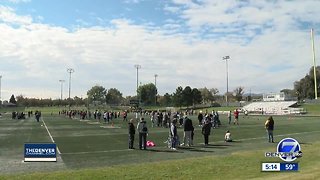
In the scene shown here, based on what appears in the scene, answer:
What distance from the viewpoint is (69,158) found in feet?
56.8

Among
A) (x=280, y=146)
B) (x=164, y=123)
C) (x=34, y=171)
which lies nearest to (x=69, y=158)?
(x=34, y=171)

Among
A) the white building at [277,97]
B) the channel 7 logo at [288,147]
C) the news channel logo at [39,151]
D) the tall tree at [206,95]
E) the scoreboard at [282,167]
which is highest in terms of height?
the tall tree at [206,95]

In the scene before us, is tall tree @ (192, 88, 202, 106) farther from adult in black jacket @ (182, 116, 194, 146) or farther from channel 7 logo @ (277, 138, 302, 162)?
channel 7 logo @ (277, 138, 302, 162)

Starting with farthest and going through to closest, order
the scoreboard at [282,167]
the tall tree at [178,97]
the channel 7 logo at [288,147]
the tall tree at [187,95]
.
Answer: the tall tree at [178,97]
the tall tree at [187,95]
the scoreboard at [282,167]
the channel 7 logo at [288,147]

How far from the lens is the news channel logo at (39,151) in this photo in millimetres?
13492

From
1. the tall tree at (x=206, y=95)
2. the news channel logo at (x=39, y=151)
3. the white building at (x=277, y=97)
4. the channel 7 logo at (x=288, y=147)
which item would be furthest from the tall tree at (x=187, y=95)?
the channel 7 logo at (x=288, y=147)

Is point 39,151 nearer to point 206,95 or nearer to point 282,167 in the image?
point 282,167

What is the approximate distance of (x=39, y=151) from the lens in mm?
13820

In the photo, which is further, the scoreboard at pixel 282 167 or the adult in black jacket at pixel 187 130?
the adult in black jacket at pixel 187 130

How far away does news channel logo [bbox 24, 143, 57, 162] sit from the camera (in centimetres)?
1349

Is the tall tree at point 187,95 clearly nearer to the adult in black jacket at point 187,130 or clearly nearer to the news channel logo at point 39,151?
the adult in black jacket at point 187,130

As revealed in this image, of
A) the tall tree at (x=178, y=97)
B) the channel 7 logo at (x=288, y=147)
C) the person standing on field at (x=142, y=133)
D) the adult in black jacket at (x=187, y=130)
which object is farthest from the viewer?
the tall tree at (x=178, y=97)

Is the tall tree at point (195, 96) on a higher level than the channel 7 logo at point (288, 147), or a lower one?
higher

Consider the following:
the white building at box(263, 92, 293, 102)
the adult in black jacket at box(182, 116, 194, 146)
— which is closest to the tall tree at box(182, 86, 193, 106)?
the white building at box(263, 92, 293, 102)
